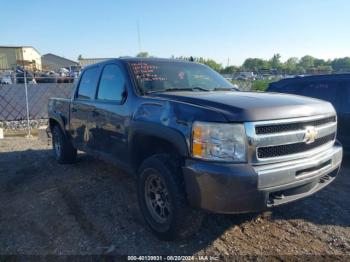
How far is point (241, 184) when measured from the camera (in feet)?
8.56

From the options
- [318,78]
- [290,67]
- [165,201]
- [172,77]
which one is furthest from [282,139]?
[290,67]

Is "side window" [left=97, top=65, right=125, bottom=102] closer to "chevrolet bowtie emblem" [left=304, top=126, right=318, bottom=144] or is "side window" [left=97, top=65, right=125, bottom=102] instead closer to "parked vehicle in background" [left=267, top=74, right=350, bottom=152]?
"chevrolet bowtie emblem" [left=304, top=126, right=318, bottom=144]

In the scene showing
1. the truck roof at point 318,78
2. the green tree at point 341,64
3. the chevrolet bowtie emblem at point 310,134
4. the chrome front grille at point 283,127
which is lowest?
the chevrolet bowtie emblem at point 310,134

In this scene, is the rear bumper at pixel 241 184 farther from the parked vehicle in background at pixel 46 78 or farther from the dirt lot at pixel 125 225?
the parked vehicle in background at pixel 46 78

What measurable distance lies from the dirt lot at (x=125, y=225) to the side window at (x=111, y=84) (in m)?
1.43

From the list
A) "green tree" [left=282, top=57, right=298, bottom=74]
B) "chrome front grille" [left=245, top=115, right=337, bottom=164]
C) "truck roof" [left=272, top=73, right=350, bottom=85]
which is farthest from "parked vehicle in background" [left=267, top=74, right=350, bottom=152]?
"green tree" [left=282, top=57, right=298, bottom=74]

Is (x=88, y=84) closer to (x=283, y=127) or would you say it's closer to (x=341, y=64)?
(x=283, y=127)

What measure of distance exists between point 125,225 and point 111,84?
6.04ft

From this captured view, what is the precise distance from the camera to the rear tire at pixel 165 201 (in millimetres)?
2971

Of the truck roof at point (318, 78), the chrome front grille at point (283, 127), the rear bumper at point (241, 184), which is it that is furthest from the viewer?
the truck roof at point (318, 78)

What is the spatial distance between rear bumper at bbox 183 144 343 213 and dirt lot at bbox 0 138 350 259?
62 cm

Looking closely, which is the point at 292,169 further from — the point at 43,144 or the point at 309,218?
the point at 43,144

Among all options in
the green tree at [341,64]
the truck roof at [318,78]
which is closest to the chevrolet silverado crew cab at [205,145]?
the truck roof at [318,78]

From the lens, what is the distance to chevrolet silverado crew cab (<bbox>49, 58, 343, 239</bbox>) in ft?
8.77
